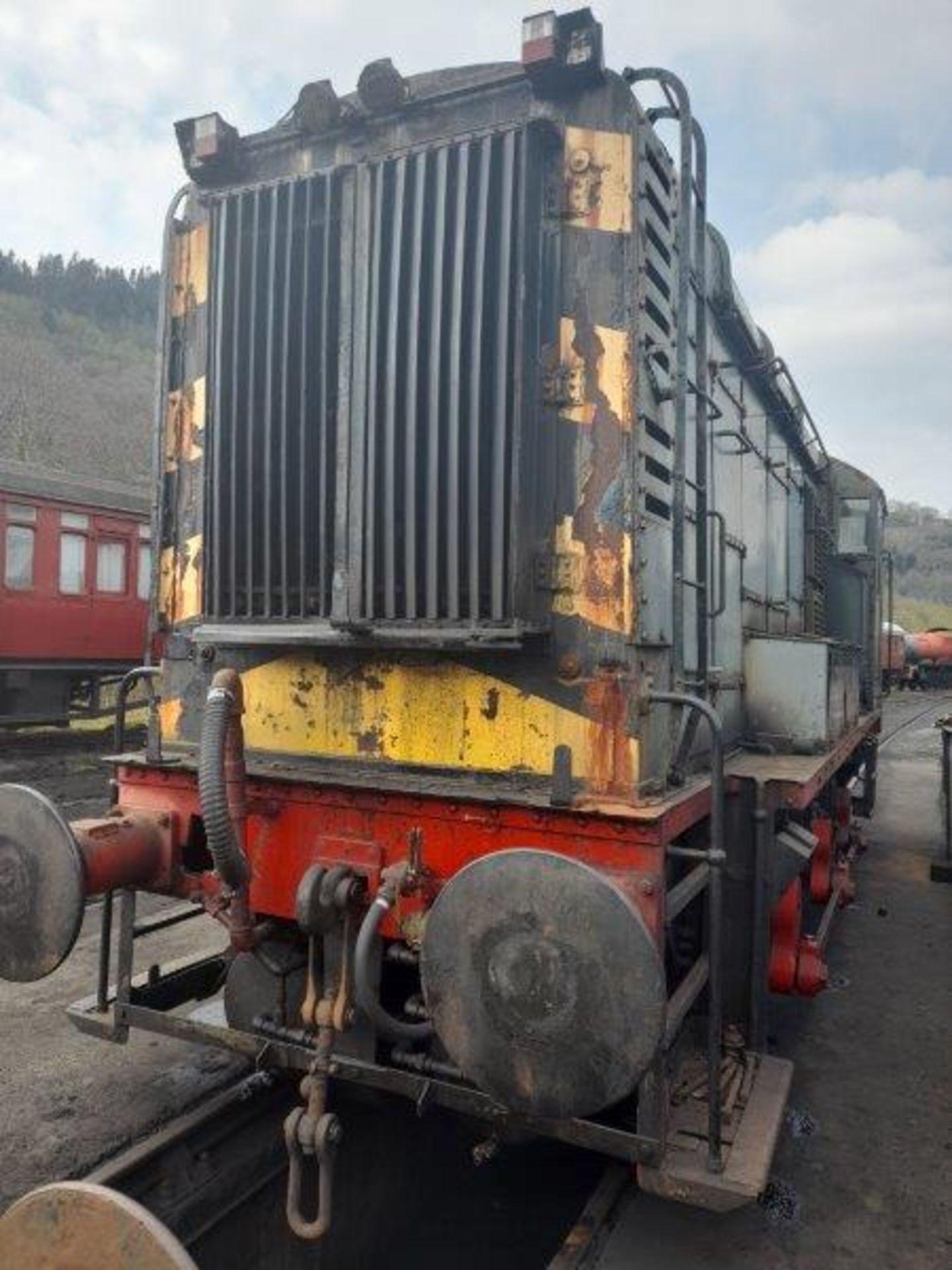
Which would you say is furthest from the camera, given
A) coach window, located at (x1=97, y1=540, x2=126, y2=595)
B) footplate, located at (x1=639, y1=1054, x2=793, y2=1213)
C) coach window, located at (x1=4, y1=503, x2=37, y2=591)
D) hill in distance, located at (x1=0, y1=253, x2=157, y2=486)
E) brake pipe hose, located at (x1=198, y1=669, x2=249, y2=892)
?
hill in distance, located at (x1=0, y1=253, x2=157, y2=486)

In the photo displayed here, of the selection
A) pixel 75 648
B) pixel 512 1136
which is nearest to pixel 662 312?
pixel 512 1136

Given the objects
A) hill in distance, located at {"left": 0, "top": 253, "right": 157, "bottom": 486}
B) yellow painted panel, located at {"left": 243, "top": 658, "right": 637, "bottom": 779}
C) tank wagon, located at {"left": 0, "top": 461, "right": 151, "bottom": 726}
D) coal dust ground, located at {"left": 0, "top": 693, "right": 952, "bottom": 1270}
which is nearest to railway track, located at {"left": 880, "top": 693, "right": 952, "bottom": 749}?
tank wagon, located at {"left": 0, "top": 461, "right": 151, "bottom": 726}

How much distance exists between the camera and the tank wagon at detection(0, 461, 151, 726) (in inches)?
458

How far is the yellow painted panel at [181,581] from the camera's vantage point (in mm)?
3633

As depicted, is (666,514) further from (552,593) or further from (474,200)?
(474,200)

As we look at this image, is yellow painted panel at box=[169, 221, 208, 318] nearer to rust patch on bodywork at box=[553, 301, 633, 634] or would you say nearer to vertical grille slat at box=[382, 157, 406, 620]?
vertical grille slat at box=[382, 157, 406, 620]

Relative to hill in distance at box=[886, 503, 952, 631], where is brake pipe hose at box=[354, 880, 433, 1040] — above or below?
below

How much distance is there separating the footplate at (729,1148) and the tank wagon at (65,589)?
1010cm

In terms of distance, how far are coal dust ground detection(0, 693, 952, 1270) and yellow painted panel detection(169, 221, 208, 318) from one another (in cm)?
310

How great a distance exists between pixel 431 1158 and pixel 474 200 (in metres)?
3.84

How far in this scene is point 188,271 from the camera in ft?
12.1

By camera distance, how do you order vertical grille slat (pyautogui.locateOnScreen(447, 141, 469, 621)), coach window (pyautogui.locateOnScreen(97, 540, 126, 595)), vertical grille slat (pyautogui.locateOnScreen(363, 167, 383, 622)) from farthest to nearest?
1. coach window (pyautogui.locateOnScreen(97, 540, 126, 595))
2. vertical grille slat (pyautogui.locateOnScreen(363, 167, 383, 622))
3. vertical grille slat (pyautogui.locateOnScreen(447, 141, 469, 621))

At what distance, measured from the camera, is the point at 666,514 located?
10.6 ft

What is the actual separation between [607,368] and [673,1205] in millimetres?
2674
